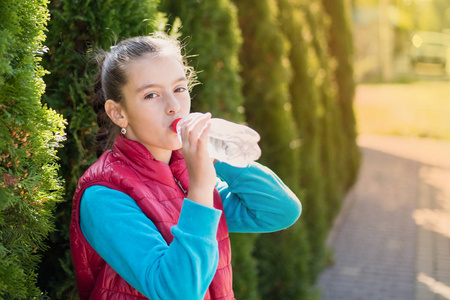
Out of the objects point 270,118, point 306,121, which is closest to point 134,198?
point 270,118

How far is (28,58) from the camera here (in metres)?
1.90

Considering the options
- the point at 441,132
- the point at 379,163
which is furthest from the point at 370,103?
the point at 379,163

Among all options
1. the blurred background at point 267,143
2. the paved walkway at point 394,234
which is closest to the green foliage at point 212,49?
the blurred background at point 267,143

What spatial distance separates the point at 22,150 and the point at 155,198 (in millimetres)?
465

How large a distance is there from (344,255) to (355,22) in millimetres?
28808

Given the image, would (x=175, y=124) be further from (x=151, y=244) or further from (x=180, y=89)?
(x=151, y=244)

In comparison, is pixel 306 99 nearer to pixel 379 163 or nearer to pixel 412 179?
pixel 412 179

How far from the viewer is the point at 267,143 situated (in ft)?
17.5

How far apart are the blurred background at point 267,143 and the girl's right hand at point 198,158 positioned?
55cm

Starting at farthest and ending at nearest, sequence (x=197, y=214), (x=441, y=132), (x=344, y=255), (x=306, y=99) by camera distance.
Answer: (x=441, y=132), (x=344, y=255), (x=306, y=99), (x=197, y=214)

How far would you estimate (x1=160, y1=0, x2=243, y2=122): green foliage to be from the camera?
3.66 m

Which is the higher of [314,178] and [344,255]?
[314,178]

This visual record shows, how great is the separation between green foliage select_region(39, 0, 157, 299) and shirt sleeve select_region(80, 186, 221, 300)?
0.81 m

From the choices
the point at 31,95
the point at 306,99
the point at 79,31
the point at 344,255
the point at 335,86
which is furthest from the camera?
the point at 335,86
